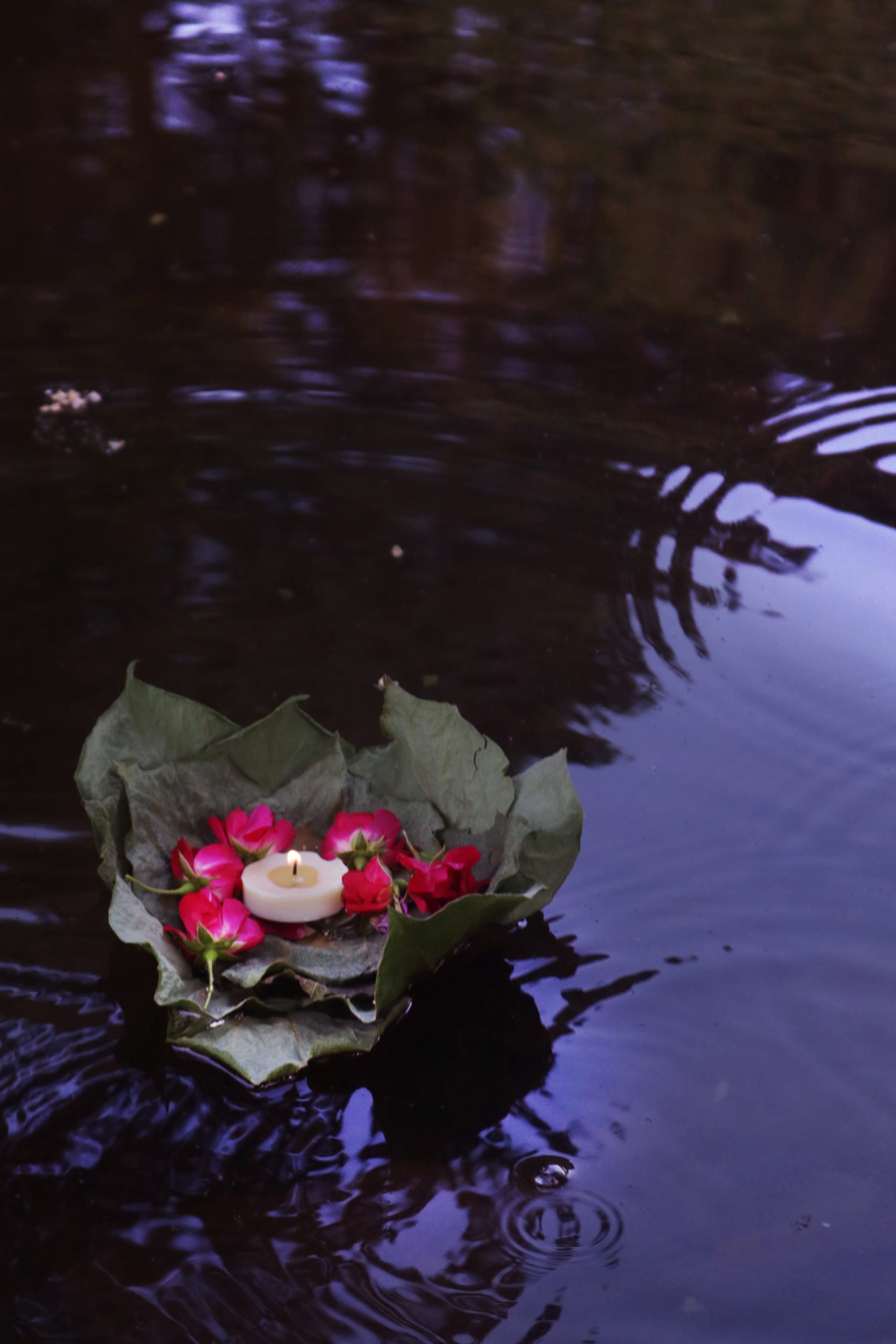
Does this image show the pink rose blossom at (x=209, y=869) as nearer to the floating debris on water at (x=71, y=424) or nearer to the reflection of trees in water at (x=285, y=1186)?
the reflection of trees in water at (x=285, y=1186)

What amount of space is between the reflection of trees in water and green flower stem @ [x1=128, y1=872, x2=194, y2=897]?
0.18 ft

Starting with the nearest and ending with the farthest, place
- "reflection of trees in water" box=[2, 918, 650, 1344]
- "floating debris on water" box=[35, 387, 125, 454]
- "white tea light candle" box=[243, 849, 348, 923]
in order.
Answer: "reflection of trees in water" box=[2, 918, 650, 1344], "white tea light candle" box=[243, 849, 348, 923], "floating debris on water" box=[35, 387, 125, 454]

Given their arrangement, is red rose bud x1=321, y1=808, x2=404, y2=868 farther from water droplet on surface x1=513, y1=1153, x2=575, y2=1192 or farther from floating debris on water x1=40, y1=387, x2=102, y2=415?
floating debris on water x1=40, y1=387, x2=102, y2=415

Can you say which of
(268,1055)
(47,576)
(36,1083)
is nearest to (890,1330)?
(268,1055)

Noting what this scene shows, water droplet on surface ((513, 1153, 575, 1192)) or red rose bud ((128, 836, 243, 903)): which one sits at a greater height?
red rose bud ((128, 836, 243, 903))

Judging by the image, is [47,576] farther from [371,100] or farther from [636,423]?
[371,100]

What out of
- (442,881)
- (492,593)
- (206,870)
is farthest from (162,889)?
(492,593)

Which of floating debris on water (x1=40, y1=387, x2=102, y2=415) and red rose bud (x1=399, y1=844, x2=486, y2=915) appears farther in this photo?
floating debris on water (x1=40, y1=387, x2=102, y2=415)

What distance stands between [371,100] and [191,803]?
112 centimetres

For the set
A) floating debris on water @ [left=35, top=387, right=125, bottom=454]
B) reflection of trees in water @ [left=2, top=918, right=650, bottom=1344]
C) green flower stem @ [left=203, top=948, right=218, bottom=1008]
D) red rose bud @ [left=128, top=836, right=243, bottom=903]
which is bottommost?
reflection of trees in water @ [left=2, top=918, right=650, bottom=1344]

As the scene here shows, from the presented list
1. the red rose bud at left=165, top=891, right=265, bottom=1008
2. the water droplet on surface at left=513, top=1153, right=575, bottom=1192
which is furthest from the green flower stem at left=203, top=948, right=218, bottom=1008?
the water droplet on surface at left=513, top=1153, right=575, bottom=1192

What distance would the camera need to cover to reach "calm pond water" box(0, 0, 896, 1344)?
0.55 metres

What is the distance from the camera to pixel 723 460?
42.3 inches

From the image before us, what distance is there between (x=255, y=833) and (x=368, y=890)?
0.07m
